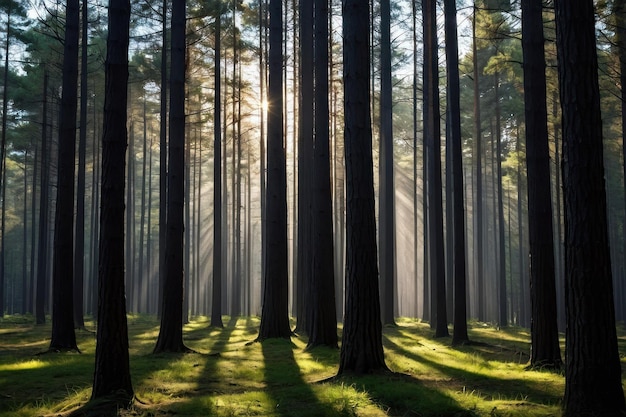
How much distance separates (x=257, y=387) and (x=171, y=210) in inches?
→ 209

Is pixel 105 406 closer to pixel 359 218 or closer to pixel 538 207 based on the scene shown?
pixel 359 218

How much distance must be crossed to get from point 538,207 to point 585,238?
4394mm

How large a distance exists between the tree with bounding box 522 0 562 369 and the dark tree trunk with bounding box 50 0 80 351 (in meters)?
9.58

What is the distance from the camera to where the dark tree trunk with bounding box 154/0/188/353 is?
12258 millimetres

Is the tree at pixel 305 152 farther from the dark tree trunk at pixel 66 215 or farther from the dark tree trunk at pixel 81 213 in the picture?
the dark tree trunk at pixel 81 213

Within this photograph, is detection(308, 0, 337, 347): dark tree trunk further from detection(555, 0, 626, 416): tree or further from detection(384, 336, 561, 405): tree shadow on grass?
detection(555, 0, 626, 416): tree

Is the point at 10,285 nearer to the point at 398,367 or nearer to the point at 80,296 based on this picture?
the point at 80,296

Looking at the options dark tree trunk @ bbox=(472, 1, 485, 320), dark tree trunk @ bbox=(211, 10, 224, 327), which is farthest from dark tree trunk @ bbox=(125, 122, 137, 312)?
dark tree trunk @ bbox=(472, 1, 485, 320)

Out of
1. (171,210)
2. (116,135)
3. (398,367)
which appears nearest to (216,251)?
(171,210)

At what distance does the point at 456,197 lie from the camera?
14.6 m

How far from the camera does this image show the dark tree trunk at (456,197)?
46.8 feet

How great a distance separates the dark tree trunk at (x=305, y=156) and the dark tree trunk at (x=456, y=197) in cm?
367

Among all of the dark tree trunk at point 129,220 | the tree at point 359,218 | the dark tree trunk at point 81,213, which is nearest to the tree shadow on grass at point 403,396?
the tree at point 359,218

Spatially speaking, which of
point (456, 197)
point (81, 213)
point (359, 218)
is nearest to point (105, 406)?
point (359, 218)
